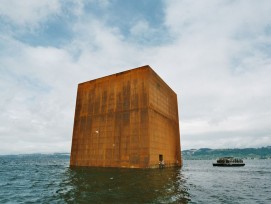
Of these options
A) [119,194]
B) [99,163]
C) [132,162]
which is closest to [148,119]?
[132,162]

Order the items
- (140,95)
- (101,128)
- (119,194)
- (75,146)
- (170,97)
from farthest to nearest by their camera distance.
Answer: (170,97) < (75,146) < (101,128) < (140,95) < (119,194)

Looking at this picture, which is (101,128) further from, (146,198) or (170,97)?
(146,198)

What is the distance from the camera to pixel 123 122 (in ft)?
128

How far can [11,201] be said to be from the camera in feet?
46.0

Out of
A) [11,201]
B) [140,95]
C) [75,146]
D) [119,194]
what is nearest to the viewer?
[11,201]

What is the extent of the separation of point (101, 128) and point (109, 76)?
9.50 m

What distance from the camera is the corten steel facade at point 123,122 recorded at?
3688 centimetres

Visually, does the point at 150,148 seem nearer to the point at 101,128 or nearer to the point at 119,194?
the point at 101,128

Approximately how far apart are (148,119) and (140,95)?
446cm

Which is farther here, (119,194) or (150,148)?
(150,148)

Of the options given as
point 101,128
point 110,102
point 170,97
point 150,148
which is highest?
point 170,97

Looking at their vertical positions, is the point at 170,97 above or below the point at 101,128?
above

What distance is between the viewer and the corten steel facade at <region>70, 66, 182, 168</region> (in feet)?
121

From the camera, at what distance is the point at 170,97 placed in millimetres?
51500
